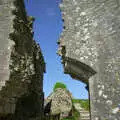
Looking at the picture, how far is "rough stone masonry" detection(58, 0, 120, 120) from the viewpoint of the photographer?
17.2 feet

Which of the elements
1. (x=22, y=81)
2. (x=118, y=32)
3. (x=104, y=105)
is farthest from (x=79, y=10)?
(x=22, y=81)

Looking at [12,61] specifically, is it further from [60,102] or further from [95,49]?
[60,102]

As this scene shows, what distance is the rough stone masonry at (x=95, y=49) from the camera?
5.24m

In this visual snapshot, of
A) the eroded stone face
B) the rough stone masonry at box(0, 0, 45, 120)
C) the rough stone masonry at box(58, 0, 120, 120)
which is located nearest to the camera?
the rough stone masonry at box(58, 0, 120, 120)

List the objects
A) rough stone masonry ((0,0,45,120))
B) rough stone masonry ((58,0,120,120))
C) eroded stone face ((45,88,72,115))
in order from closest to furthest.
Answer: rough stone masonry ((58,0,120,120)) < rough stone masonry ((0,0,45,120)) < eroded stone face ((45,88,72,115))

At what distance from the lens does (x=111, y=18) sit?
6.02 m

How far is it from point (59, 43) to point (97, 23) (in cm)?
120

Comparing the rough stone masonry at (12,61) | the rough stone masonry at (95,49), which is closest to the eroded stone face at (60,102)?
the rough stone masonry at (12,61)

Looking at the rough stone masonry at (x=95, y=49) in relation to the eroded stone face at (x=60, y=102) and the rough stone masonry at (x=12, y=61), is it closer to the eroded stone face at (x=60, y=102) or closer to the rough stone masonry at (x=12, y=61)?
the rough stone masonry at (x=12, y=61)

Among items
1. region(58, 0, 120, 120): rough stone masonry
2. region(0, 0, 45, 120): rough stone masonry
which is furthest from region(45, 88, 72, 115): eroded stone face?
region(58, 0, 120, 120): rough stone masonry

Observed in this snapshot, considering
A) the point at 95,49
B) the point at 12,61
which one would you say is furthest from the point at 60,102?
the point at 95,49

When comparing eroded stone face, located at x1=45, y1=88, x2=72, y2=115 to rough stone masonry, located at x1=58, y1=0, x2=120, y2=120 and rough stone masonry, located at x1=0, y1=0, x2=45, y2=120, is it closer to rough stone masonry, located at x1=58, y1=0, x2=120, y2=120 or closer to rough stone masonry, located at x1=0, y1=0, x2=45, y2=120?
rough stone masonry, located at x1=0, y1=0, x2=45, y2=120

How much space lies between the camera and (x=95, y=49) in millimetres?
5777

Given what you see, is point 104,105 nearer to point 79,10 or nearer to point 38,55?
point 79,10
